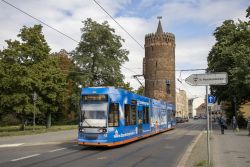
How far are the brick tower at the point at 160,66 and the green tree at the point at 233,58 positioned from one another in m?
26.9

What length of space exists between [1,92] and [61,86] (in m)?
7.54

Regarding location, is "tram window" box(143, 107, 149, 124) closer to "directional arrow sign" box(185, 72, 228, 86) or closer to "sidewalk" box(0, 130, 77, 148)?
"sidewalk" box(0, 130, 77, 148)

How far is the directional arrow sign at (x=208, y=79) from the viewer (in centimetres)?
1179

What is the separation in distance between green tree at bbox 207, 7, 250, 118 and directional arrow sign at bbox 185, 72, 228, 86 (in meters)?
25.8

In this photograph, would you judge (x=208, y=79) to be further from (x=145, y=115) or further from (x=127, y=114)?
(x=145, y=115)

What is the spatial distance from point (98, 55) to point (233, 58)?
23.0m

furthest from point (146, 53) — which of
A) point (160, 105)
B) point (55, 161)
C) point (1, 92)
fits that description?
point (55, 161)

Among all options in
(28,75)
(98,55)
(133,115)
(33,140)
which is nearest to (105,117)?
(133,115)

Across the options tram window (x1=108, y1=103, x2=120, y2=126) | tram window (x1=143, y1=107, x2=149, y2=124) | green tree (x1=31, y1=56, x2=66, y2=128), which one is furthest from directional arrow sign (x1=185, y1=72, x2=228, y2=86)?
green tree (x1=31, y1=56, x2=66, y2=128)

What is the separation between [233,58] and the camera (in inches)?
1575

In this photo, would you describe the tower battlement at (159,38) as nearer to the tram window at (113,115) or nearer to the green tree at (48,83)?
the green tree at (48,83)

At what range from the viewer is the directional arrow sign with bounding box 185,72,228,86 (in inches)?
464

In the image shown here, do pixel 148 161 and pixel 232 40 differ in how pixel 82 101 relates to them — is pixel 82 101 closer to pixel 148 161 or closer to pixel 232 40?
pixel 148 161

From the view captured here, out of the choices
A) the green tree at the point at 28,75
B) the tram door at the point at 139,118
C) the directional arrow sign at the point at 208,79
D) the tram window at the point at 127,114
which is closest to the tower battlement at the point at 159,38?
the green tree at the point at 28,75
